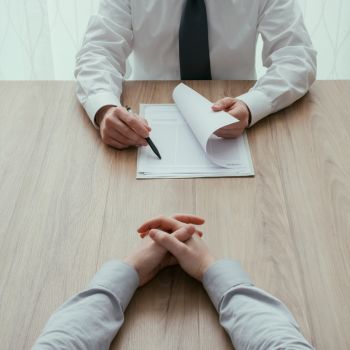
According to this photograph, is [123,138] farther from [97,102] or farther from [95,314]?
[95,314]

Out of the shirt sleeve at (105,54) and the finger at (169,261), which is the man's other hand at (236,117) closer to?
the shirt sleeve at (105,54)

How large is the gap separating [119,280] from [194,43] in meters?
0.88

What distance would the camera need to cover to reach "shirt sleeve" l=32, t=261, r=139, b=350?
2.97 feet

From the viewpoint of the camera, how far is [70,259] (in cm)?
108

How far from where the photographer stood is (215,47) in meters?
1.70

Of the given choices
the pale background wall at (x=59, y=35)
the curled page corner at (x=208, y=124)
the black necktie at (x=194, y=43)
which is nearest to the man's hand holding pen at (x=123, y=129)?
the curled page corner at (x=208, y=124)

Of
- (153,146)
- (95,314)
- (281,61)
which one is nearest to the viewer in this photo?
(95,314)

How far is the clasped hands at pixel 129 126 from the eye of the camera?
1.34 metres

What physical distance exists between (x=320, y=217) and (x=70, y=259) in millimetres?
519

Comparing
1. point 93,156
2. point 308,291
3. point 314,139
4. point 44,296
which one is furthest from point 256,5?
point 44,296

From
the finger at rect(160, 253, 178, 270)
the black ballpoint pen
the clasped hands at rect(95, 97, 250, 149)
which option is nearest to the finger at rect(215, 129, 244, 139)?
the clasped hands at rect(95, 97, 250, 149)

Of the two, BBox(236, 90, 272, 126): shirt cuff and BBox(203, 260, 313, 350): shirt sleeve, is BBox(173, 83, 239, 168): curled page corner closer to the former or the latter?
BBox(236, 90, 272, 126): shirt cuff

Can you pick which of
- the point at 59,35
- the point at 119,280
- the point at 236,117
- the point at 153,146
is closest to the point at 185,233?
the point at 119,280

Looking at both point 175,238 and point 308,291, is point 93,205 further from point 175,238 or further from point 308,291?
point 308,291
